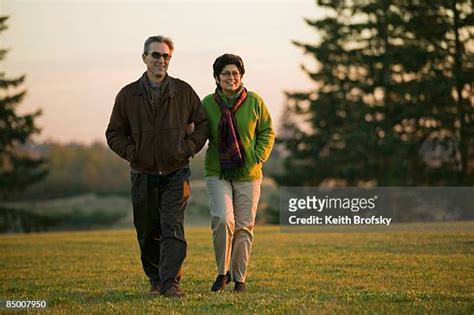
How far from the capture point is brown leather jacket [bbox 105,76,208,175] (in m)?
7.70

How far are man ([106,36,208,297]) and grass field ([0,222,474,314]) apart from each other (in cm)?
58

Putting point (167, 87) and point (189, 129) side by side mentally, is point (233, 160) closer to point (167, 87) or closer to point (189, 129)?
point (189, 129)

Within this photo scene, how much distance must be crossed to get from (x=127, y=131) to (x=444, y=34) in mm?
21455

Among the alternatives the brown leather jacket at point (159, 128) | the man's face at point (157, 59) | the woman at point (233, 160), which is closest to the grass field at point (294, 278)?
the woman at point (233, 160)

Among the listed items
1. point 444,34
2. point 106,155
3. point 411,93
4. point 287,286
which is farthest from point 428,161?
point 287,286

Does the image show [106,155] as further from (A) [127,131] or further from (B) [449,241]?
(A) [127,131]

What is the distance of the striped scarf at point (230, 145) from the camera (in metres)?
7.80

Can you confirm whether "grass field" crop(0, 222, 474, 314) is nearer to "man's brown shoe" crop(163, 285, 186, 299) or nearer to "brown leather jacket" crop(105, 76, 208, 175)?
"man's brown shoe" crop(163, 285, 186, 299)

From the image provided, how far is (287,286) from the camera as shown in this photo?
8.48 meters

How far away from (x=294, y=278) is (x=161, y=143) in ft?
8.02

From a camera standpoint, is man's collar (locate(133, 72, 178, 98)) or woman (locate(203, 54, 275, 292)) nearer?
man's collar (locate(133, 72, 178, 98))

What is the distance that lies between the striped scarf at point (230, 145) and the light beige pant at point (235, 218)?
117 mm

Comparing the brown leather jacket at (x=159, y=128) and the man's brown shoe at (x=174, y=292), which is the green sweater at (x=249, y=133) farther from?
the man's brown shoe at (x=174, y=292)

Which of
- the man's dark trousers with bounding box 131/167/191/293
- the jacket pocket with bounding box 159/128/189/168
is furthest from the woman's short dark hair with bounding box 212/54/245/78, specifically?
the man's dark trousers with bounding box 131/167/191/293
